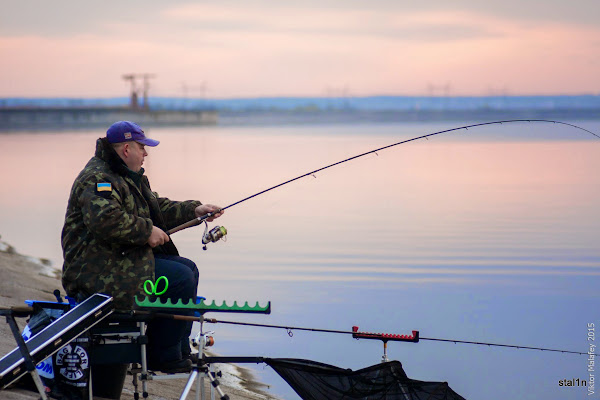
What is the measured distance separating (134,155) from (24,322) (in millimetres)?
2164

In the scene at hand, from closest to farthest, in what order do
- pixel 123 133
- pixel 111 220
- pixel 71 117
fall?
pixel 111 220, pixel 123 133, pixel 71 117

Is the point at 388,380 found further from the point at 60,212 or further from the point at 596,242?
the point at 60,212

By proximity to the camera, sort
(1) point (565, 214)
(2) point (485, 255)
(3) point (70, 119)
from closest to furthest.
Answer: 1. (2) point (485, 255)
2. (1) point (565, 214)
3. (3) point (70, 119)

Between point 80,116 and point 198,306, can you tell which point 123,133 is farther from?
point 80,116

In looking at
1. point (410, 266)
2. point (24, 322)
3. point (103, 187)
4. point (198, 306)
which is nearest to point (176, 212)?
point (103, 187)

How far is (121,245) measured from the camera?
406 cm

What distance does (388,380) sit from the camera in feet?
13.8

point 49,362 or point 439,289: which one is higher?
point 49,362

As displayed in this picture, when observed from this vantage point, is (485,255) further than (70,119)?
No

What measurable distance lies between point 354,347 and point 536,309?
202 cm

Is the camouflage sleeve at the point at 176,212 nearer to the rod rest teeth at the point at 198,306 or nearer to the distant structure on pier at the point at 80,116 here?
the rod rest teeth at the point at 198,306

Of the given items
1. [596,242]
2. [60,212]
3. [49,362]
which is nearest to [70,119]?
[60,212]

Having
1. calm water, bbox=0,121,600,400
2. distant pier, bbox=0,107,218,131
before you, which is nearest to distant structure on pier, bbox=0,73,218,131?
distant pier, bbox=0,107,218,131

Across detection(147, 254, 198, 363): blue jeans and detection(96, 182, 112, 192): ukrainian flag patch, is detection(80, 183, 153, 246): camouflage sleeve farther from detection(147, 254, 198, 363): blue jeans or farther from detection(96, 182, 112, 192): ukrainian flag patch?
detection(147, 254, 198, 363): blue jeans
